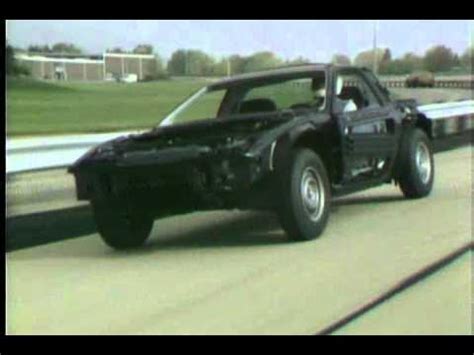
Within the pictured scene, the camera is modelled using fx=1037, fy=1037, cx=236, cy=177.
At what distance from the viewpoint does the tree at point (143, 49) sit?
9305 mm

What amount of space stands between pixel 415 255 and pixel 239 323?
2.25 m

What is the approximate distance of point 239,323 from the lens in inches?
226

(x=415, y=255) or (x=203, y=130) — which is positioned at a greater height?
(x=203, y=130)

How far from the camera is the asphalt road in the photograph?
19.4 feet

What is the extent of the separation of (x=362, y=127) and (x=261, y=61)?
1.27 m

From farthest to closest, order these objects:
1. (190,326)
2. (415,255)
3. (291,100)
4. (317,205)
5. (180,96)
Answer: (180,96) < (291,100) < (317,205) < (415,255) < (190,326)

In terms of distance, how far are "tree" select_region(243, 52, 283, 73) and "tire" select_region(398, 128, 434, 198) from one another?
58.5 inches

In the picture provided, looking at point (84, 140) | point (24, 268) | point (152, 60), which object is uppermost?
point (152, 60)

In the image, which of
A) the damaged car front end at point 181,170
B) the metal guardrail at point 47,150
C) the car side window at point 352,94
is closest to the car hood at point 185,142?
the damaged car front end at point 181,170

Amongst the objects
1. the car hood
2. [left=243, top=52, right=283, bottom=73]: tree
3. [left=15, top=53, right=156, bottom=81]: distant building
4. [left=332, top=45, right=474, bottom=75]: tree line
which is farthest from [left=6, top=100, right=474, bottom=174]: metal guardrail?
[left=332, top=45, right=474, bottom=75]: tree line

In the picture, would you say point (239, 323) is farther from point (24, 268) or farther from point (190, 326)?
point (24, 268)

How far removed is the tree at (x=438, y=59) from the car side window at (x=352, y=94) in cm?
128
